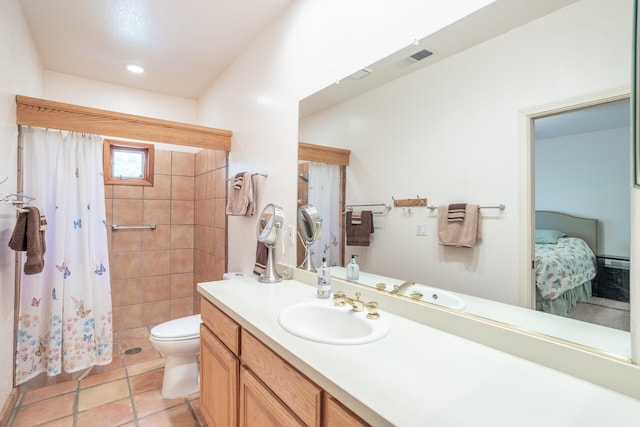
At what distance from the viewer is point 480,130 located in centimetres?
108

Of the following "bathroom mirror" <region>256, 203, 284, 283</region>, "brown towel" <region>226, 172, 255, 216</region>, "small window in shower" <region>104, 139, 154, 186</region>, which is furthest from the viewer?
"small window in shower" <region>104, 139, 154, 186</region>

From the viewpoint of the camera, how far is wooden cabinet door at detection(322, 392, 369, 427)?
2.34ft

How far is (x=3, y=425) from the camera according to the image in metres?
1.72

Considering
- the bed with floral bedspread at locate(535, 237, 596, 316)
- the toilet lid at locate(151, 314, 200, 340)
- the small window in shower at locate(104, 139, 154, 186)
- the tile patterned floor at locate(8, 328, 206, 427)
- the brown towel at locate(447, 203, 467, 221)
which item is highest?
the small window in shower at locate(104, 139, 154, 186)

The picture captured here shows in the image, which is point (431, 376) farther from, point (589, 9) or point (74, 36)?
point (74, 36)

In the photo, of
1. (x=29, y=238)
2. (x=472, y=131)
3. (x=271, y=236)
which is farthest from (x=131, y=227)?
(x=472, y=131)

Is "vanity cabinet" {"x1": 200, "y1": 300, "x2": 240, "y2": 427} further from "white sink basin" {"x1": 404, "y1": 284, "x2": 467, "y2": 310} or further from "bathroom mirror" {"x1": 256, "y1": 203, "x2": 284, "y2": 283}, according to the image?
"white sink basin" {"x1": 404, "y1": 284, "x2": 467, "y2": 310}

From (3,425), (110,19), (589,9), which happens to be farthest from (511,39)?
(3,425)

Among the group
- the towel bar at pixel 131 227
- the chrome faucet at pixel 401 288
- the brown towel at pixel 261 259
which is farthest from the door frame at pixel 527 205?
the towel bar at pixel 131 227

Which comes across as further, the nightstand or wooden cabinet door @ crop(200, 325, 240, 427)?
wooden cabinet door @ crop(200, 325, 240, 427)

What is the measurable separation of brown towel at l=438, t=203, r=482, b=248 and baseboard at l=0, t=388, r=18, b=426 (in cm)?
252

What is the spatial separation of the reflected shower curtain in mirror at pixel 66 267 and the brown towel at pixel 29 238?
0.39 metres

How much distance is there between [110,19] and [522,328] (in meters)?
2.88

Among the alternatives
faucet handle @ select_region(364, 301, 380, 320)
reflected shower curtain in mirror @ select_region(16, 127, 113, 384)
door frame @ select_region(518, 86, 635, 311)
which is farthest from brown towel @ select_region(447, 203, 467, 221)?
reflected shower curtain in mirror @ select_region(16, 127, 113, 384)
